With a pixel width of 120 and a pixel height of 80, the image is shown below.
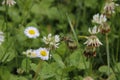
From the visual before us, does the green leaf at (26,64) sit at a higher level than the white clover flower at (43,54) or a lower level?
lower

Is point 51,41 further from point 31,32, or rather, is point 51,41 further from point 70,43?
point 31,32

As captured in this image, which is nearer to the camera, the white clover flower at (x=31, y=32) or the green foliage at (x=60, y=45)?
the green foliage at (x=60, y=45)

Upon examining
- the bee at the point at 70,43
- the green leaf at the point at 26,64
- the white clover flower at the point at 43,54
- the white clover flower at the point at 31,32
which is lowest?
the green leaf at the point at 26,64

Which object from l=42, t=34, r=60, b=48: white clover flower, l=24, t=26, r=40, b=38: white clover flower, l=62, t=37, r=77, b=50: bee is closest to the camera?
l=42, t=34, r=60, b=48: white clover flower

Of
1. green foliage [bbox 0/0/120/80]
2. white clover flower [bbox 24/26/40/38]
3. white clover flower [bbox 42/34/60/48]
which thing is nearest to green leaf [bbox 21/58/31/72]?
green foliage [bbox 0/0/120/80]

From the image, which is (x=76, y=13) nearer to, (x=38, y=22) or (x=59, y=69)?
(x=38, y=22)

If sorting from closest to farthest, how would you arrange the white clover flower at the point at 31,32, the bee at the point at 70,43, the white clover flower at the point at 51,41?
the white clover flower at the point at 51,41
the bee at the point at 70,43
the white clover flower at the point at 31,32

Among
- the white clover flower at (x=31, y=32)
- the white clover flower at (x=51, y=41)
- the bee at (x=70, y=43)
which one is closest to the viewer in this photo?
the white clover flower at (x=51, y=41)

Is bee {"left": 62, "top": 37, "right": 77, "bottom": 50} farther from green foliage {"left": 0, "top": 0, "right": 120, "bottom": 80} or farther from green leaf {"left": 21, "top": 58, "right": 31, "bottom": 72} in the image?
green leaf {"left": 21, "top": 58, "right": 31, "bottom": 72}

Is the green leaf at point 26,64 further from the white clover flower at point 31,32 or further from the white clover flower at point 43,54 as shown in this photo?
the white clover flower at point 31,32

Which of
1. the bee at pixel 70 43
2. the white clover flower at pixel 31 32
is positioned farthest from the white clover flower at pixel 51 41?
the white clover flower at pixel 31 32

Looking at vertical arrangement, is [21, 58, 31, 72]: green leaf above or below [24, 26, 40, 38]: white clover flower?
below
